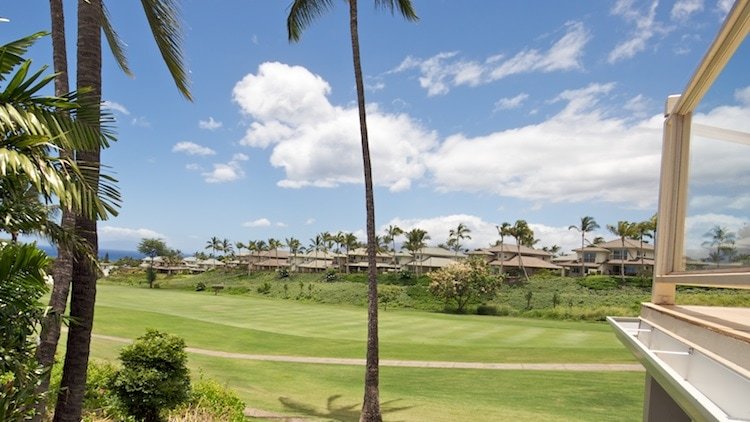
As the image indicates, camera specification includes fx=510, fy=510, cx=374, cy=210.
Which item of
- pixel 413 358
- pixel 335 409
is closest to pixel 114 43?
pixel 335 409

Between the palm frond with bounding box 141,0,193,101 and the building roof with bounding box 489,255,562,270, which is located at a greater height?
the palm frond with bounding box 141,0,193,101

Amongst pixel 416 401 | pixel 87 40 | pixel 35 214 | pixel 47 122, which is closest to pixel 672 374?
pixel 47 122

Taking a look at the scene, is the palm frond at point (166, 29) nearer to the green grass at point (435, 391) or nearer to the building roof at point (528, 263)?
the green grass at point (435, 391)

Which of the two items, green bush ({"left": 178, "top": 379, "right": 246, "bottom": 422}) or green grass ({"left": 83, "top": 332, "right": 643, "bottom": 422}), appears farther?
green grass ({"left": 83, "top": 332, "right": 643, "bottom": 422})

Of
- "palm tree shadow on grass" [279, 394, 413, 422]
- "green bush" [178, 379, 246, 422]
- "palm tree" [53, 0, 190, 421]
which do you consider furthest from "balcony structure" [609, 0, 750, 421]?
"palm tree shadow on grass" [279, 394, 413, 422]

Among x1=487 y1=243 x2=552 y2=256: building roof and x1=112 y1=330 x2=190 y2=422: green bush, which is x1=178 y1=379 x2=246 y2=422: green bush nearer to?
x1=112 y1=330 x2=190 y2=422: green bush

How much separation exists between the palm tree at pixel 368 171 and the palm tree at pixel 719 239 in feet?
36.7

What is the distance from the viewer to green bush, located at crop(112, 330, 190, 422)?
10.5 meters

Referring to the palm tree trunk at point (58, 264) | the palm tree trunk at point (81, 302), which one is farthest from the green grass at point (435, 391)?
the palm tree trunk at point (81, 302)

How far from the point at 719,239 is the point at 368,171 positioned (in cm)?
1225

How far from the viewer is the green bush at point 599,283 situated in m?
59.7

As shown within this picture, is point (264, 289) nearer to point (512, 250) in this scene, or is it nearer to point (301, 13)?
point (512, 250)

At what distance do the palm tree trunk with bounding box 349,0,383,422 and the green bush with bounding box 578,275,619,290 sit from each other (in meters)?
52.2

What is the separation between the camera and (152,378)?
1049 centimetres
